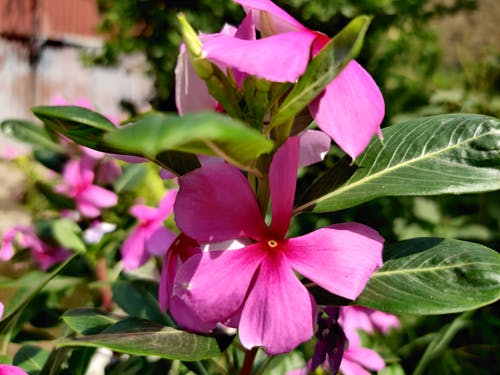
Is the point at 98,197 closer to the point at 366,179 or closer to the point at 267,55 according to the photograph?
the point at 366,179

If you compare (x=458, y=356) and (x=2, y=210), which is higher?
(x=458, y=356)

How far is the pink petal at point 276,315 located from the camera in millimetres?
438

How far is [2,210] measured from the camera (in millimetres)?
5449

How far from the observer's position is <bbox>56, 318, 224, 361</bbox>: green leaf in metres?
0.45

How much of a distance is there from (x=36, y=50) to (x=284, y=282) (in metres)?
8.15

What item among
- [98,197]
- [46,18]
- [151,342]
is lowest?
[46,18]

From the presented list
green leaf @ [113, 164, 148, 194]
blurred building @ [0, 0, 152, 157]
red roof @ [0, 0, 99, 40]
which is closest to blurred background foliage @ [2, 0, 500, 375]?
green leaf @ [113, 164, 148, 194]

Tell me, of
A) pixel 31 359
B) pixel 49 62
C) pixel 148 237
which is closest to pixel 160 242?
pixel 148 237

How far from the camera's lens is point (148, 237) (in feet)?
3.23

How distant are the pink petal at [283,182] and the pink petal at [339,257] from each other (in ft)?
0.07

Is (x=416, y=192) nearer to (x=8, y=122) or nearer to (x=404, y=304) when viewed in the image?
(x=404, y=304)

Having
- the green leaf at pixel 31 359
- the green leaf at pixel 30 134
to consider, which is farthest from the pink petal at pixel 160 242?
the green leaf at pixel 30 134

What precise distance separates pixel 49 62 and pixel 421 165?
804 cm

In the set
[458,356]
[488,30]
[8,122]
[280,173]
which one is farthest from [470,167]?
[488,30]
